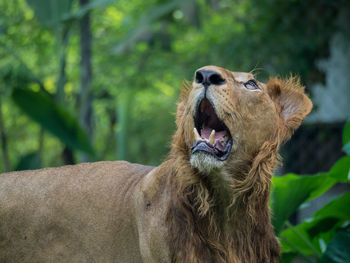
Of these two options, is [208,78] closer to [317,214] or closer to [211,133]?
[211,133]

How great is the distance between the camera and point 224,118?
11.3ft

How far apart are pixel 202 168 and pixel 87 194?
88 cm

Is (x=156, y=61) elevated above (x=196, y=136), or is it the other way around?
(x=196, y=136)

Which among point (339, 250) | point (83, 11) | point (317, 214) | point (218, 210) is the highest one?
point (83, 11)

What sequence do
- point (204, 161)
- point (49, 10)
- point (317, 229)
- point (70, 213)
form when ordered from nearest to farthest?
point (204, 161)
point (70, 213)
point (317, 229)
point (49, 10)

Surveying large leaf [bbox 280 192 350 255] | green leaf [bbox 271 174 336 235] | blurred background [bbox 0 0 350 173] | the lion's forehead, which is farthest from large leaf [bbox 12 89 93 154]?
the lion's forehead

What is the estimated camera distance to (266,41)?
9938 millimetres

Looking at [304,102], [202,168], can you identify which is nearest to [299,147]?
[304,102]

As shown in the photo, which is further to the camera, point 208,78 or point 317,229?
point 317,229

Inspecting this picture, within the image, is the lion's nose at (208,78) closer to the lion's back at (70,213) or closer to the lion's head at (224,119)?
the lion's head at (224,119)

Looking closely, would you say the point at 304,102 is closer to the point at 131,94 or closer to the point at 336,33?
the point at 336,33

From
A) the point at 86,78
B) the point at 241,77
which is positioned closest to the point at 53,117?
the point at 86,78

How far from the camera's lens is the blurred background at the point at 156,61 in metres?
9.01

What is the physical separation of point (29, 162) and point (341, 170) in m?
4.82
